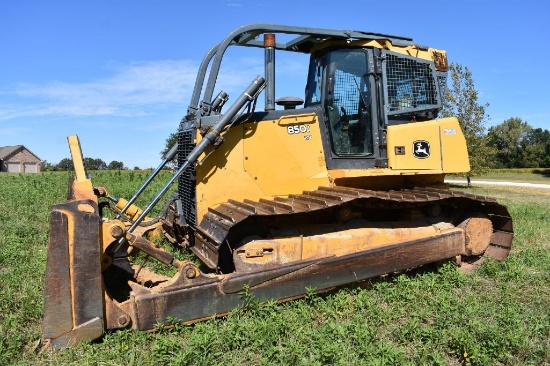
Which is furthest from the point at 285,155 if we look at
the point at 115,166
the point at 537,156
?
the point at 537,156

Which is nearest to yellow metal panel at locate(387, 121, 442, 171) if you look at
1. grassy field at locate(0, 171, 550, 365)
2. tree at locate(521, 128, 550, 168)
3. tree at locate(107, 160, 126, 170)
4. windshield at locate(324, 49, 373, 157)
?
windshield at locate(324, 49, 373, 157)

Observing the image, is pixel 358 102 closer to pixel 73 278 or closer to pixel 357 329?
pixel 357 329

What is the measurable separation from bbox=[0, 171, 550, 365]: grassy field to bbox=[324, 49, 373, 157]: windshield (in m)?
1.70

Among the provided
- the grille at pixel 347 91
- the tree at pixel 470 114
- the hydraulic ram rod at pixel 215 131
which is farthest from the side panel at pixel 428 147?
the tree at pixel 470 114

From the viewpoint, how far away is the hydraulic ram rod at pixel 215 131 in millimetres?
4773

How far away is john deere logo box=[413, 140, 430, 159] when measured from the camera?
579cm

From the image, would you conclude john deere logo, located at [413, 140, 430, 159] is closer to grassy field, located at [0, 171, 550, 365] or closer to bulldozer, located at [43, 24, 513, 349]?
bulldozer, located at [43, 24, 513, 349]

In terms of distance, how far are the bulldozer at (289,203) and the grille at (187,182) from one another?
0.09 ft

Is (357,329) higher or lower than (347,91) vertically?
A: lower

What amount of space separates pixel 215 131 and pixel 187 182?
0.91 metres

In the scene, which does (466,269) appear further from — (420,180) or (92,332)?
(92,332)

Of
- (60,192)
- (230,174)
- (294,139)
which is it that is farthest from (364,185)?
(60,192)

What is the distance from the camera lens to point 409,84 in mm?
6059

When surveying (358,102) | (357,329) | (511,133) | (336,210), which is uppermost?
(511,133)
